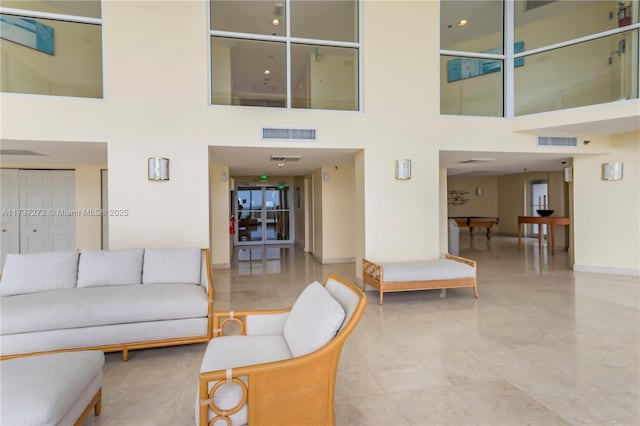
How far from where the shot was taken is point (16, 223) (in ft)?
23.6

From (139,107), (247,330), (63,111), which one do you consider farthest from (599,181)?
(63,111)

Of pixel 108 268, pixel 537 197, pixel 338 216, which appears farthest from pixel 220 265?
pixel 537 197

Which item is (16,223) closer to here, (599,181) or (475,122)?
(475,122)

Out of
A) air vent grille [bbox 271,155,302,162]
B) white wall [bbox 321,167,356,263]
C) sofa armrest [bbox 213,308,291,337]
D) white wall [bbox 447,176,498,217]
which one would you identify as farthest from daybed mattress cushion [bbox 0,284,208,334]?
white wall [bbox 447,176,498,217]

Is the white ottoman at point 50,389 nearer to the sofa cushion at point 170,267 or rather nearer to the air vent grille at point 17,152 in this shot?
the sofa cushion at point 170,267

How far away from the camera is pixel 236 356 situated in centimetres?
212

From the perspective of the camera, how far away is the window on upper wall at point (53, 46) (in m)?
4.72

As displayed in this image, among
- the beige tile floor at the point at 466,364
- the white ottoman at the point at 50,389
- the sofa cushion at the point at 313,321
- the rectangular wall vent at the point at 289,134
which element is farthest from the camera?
the rectangular wall vent at the point at 289,134

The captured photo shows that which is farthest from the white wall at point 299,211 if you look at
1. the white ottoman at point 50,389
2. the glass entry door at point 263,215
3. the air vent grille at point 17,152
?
the white ottoman at point 50,389

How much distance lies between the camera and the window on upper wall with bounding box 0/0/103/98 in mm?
4723

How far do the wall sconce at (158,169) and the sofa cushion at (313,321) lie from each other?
11.0 ft

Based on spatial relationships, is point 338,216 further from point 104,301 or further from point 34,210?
point 34,210

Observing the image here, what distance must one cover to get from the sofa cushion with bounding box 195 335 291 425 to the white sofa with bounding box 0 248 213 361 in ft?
3.69

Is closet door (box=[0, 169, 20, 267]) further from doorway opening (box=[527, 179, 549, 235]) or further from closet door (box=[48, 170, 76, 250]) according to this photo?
doorway opening (box=[527, 179, 549, 235])
